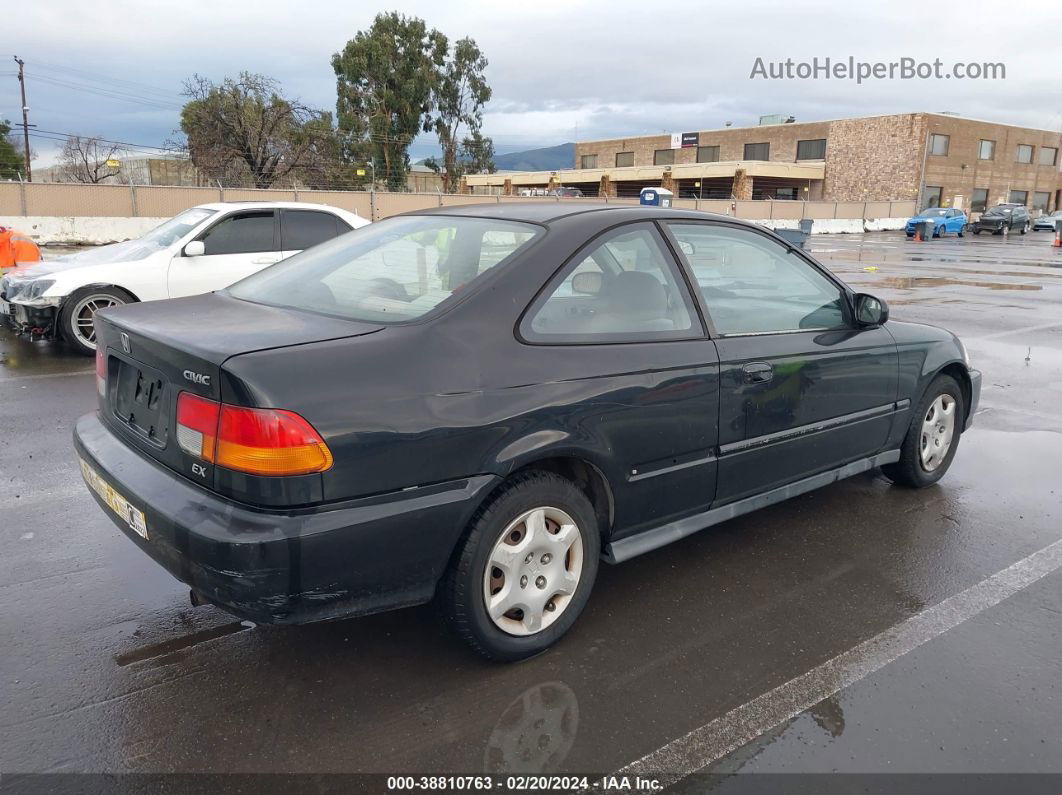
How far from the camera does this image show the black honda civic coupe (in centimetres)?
239

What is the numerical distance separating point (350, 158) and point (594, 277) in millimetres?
50779

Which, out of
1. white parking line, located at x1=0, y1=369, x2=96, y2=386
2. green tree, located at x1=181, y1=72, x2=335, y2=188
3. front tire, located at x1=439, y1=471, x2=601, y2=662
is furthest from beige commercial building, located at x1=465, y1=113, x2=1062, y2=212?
front tire, located at x1=439, y1=471, x2=601, y2=662

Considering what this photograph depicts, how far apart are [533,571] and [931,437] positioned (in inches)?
120

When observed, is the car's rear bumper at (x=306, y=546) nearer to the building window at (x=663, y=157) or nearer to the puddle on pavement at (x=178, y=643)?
the puddle on pavement at (x=178, y=643)

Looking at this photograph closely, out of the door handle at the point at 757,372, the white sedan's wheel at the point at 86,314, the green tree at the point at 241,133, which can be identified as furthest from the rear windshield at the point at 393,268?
the green tree at the point at 241,133

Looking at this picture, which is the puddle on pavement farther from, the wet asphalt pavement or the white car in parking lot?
the white car in parking lot

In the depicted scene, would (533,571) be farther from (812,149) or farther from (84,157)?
(812,149)

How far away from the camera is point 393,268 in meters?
3.33

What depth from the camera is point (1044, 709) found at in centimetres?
273

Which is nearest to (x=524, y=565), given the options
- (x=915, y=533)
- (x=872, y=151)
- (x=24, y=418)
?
(x=915, y=533)

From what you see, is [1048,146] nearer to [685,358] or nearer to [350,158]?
[350,158]

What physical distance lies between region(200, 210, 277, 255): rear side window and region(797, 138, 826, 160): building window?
61.7 m

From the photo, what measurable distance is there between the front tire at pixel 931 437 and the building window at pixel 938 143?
60759 mm

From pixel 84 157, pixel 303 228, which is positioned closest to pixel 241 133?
pixel 84 157
